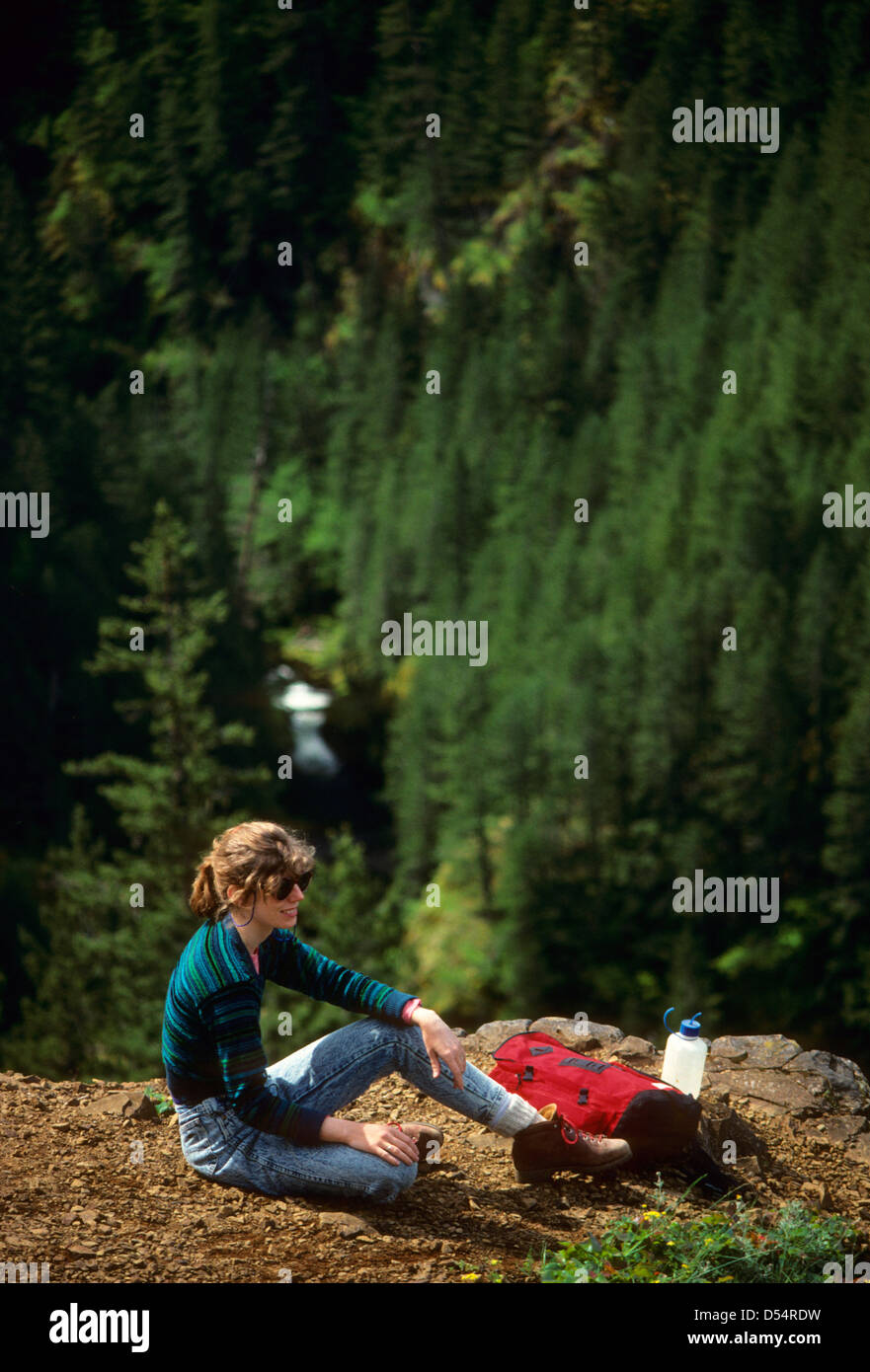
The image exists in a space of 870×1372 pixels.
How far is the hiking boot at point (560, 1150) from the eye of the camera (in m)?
5.46

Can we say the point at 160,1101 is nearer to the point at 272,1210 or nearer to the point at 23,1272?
the point at 272,1210

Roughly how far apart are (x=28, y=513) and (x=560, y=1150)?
6072cm

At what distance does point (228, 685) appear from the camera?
5409 cm

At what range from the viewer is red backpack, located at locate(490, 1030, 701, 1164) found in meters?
5.64

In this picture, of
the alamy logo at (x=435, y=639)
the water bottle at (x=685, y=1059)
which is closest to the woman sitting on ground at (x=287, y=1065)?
the water bottle at (x=685, y=1059)

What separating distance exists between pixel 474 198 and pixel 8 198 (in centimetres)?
2909

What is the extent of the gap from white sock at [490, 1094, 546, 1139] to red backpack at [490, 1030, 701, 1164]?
14.2 inches

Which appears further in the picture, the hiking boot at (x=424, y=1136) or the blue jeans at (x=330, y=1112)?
the hiking boot at (x=424, y=1136)

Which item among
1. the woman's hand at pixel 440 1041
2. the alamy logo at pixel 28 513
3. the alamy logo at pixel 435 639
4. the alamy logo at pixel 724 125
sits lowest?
the woman's hand at pixel 440 1041

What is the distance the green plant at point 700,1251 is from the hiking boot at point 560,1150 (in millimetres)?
221

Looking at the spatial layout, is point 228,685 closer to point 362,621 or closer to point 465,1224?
point 362,621

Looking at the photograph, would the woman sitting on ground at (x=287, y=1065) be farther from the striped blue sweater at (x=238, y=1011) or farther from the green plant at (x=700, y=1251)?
the green plant at (x=700, y=1251)

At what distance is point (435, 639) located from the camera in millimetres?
65312

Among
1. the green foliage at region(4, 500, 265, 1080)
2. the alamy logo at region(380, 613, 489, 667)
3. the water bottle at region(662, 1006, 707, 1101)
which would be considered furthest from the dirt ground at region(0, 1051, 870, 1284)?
→ the alamy logo at region(380, 613, 489, 667)
